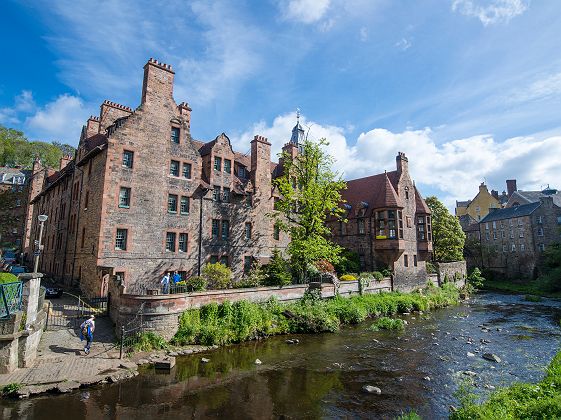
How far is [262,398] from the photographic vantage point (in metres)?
12.3

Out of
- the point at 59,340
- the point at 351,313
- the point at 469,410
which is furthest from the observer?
the point at 351,313

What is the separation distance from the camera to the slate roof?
56.0 meters

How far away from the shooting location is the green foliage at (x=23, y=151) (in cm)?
6161

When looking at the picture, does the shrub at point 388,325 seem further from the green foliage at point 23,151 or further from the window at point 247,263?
the green foliage at point 23,151

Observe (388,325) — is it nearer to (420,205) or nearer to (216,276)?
(216,276)

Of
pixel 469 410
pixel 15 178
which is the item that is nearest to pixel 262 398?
pixel 469 410

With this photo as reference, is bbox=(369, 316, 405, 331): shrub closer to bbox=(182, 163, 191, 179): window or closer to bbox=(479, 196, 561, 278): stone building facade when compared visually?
bbox=(182, 163, 191, 179): window

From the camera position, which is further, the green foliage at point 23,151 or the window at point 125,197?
the green foliage at point 23,151

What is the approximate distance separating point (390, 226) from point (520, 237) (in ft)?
121

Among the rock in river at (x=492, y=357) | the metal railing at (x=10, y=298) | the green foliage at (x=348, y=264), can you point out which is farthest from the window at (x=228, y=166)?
the rock in river at (x=492, y=357)

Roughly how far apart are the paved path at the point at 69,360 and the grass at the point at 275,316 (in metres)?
3.58

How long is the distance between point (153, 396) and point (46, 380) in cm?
437

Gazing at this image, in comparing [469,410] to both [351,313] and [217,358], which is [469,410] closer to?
[217,358]

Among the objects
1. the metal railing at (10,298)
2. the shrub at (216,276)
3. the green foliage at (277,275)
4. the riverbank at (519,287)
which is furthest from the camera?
the riverbank at (519,287)
